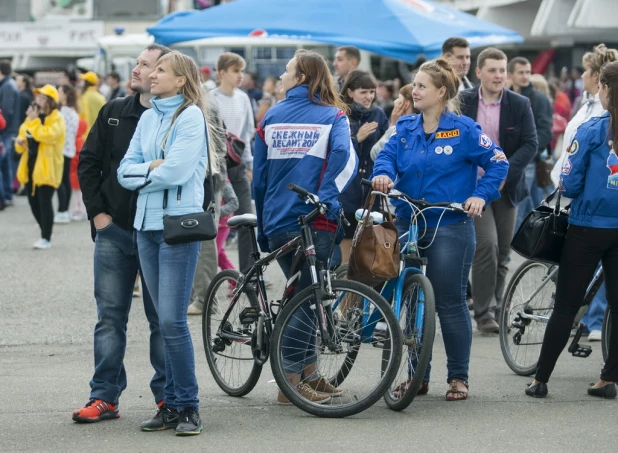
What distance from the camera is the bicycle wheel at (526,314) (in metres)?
7.63

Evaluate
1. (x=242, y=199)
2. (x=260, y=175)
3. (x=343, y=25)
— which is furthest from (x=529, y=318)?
(x=343, y=25)

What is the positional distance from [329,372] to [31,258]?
7.41m

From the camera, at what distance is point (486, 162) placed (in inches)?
267

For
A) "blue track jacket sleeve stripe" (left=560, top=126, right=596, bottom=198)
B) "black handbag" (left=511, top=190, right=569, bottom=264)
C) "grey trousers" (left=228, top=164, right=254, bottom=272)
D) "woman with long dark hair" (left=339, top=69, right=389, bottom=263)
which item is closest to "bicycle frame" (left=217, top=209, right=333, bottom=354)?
"black handbag" (left=511, top=190, right=569, bottom=264)

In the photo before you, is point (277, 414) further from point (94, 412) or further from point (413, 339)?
point (94, 412)

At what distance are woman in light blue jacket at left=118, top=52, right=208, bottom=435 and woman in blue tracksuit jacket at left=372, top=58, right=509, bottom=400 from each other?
4.18 feet

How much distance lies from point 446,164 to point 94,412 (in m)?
2.31

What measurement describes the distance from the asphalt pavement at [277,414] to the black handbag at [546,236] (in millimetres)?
812

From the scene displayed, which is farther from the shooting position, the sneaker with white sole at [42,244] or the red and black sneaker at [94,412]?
the sneaker with white sole at [42,244]

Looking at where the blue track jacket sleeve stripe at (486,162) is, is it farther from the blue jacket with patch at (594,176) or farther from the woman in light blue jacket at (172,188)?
the woman in light blue jacket at (172,188)

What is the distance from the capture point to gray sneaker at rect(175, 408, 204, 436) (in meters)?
5.88

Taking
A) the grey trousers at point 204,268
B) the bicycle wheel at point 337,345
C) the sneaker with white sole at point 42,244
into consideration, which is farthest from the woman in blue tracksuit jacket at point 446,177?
the sneaker with white sole at point 42,244

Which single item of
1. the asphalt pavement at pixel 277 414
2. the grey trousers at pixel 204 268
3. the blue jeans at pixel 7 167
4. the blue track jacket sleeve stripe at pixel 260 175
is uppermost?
the blue track jacket sleeve stripe at pixel 260 175

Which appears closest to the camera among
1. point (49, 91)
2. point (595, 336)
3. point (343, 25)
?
point (595, 336)
